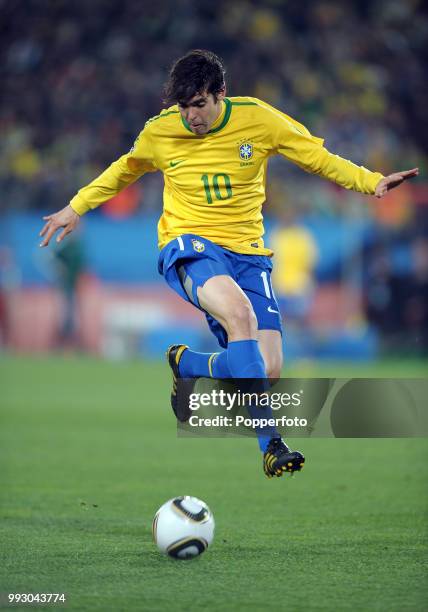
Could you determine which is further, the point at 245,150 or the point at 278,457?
the point at 245,150

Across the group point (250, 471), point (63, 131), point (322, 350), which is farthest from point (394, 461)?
point (63, 131)

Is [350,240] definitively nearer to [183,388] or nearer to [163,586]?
[183,388]

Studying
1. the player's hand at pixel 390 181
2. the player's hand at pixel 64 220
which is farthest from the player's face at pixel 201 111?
the player's hand at pixel 390 181

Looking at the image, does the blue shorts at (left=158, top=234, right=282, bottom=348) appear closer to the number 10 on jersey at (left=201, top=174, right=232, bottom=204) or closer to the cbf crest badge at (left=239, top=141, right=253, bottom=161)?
the number 10 on jersey at (left=201, top=174, right=232, bottom=204)

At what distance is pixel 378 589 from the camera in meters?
3.69

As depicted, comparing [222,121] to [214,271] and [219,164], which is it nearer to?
[219,164]

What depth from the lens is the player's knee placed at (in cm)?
477

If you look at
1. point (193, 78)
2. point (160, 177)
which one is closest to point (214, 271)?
point (193, 78)

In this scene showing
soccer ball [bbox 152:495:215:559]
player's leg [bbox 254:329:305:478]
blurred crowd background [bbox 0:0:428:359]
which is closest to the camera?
soccer ball [bbox 152:495:215:559]

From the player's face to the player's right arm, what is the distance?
0.32 meters

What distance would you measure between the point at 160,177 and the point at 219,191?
1182 centimetres

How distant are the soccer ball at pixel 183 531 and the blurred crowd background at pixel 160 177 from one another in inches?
415

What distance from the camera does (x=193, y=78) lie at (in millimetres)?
4824
